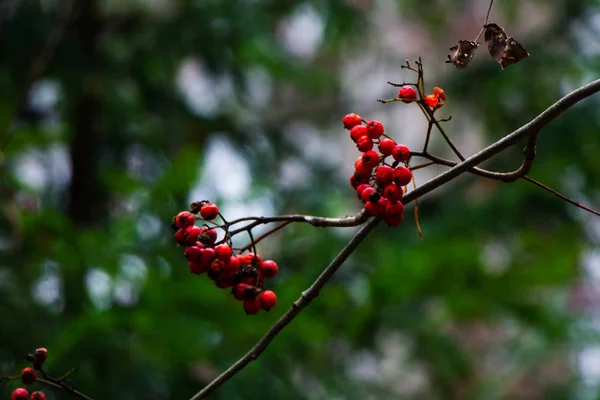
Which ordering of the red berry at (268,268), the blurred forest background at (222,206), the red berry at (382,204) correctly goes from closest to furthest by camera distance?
the red berry at (382,204) → the red berry at (268,268) → the blurred forest background at (222,206)

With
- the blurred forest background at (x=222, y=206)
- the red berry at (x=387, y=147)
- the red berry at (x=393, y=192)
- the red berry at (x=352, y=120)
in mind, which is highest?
the blurred forest background at (x=222, y=206)

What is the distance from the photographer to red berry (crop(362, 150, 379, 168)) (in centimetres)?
91

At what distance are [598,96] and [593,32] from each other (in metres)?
0.42

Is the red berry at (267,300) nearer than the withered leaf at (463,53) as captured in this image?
No

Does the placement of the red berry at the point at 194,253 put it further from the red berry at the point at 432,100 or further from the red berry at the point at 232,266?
Result: the red berry at the point at 432,100

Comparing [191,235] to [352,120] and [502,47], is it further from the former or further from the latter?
[502,47]

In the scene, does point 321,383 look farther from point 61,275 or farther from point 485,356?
point 485,356

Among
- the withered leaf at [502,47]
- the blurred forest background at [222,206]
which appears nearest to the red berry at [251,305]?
the withered leaf at [502,47]

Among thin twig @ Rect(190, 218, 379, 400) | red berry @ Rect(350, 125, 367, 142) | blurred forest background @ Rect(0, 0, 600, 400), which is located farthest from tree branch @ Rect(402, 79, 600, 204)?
blurred forest background @ Rect(0, 0, 600, 400)

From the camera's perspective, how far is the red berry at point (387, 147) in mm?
897

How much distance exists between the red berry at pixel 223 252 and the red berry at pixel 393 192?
229mm

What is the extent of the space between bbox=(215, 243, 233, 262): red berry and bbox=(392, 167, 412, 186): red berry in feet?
0.81

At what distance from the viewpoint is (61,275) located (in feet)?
8.26

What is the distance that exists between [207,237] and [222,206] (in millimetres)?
1692
